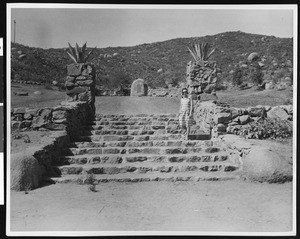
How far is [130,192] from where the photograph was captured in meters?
7.21

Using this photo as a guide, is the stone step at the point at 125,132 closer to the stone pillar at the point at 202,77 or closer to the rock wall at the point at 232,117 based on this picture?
the rock wall at the point at 232,117

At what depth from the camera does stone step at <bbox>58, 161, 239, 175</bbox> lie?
8.07m

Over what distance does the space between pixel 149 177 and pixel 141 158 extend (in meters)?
0.82

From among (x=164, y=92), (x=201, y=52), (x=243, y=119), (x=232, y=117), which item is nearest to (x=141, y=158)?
(x=232, y=117)

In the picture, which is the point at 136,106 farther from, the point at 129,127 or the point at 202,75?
the point at 129,127

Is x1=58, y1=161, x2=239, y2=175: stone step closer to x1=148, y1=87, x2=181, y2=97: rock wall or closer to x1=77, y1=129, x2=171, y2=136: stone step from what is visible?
x1=77, y1=129, x2=171, y2=136: stone step

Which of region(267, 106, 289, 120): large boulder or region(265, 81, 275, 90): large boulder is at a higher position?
region(265, 81, 275, 90): large boulder

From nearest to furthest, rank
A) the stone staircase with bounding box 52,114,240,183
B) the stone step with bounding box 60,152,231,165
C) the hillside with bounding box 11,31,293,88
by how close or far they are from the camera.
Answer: the stone staircase with bounding box 52,114,240,183 → the stone step with bounding box 60,152,231,165 → the hillside with bounding box 11,31,293,88

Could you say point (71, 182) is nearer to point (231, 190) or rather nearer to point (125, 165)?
point (125, 165)

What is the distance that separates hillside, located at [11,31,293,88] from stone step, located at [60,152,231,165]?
14.3 meters

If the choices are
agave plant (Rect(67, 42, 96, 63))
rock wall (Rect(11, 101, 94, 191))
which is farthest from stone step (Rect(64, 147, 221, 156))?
agave plant (Rect(67, 42, 96, 63))

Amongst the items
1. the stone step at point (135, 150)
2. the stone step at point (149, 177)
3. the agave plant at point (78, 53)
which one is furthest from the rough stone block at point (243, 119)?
the agave plant at point (78, 53)

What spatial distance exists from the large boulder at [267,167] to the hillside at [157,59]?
16137 mm

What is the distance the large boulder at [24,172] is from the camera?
711cm
